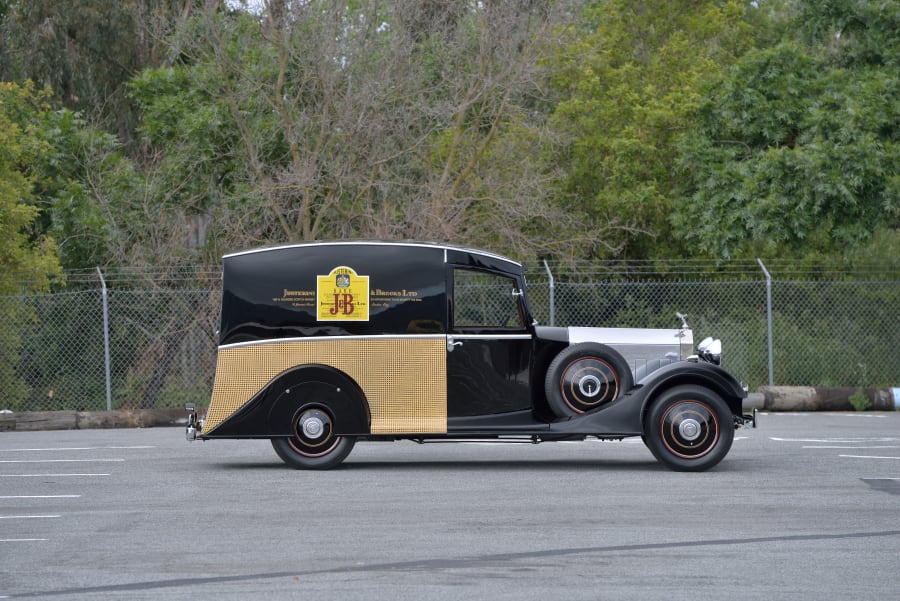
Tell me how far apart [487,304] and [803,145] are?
11.2 metres

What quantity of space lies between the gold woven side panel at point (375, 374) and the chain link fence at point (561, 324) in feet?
23.1

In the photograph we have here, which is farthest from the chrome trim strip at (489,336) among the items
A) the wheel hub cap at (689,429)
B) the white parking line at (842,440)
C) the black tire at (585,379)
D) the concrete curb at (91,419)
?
the concrete curb at (91,419)

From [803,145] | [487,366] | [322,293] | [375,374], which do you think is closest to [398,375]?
[375,374]

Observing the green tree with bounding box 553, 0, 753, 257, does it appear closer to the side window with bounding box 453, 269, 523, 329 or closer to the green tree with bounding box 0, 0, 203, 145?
the side window with bounding box 453, 269, 523, 329

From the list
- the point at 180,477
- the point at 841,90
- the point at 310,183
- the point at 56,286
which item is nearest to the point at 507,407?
the point at 180,477

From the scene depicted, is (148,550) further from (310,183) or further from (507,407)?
(310,183)

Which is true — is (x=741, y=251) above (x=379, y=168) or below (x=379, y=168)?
below

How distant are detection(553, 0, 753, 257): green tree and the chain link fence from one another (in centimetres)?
324

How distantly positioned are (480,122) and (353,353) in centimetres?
1212

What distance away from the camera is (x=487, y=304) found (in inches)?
550

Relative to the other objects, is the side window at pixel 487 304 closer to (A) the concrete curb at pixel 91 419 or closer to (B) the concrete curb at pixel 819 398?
(A) the concrete curb at pixel 91 419

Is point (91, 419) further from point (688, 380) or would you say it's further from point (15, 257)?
point (688, 380)

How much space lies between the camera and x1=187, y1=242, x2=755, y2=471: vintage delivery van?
461 inches

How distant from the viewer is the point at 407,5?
22391 millimetres
